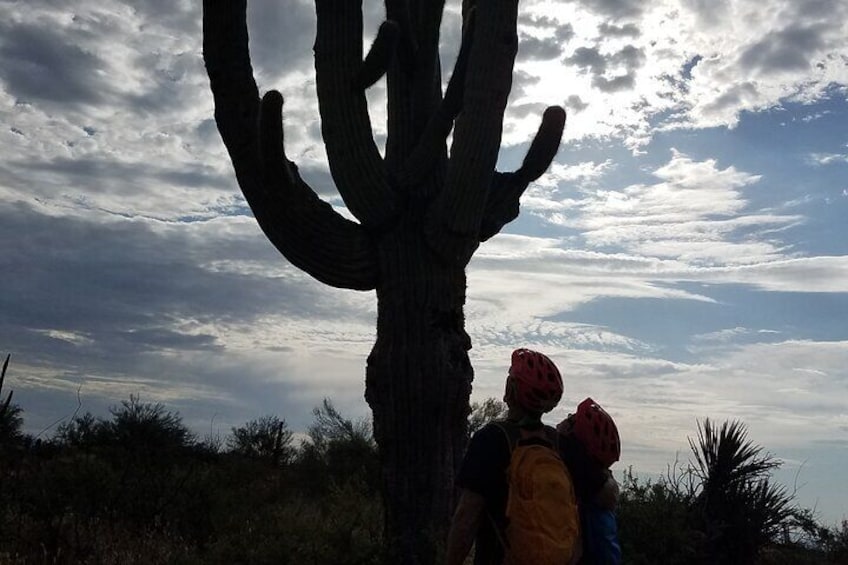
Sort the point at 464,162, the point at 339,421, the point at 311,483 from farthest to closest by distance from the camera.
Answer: the point at 339,421 < the point at 311,483 < the point at 464,162

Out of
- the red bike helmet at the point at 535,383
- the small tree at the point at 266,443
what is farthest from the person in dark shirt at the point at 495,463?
the small tree at the point at 266,443

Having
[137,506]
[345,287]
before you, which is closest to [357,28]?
[345,287]

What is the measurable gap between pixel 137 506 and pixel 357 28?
6743 mm

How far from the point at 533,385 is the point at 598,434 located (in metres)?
0.37

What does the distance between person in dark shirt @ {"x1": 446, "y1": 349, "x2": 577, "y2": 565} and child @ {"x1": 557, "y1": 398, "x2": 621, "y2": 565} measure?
119 millimetres

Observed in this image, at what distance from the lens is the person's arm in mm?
3412

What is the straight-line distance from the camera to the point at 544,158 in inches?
335

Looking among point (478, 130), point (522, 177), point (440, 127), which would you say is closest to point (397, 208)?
point (440, 127)

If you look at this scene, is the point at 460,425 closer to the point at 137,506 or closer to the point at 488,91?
the point at 488,91

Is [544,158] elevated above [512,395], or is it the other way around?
[544,158]

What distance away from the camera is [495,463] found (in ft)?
11.3

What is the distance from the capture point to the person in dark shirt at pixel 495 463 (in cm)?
343

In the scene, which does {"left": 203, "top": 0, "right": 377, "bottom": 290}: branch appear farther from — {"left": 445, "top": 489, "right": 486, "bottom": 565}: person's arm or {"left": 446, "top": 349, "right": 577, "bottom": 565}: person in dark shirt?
{"left": 445, "top": 489, "right": 486, "bottom": 565}: person's arm

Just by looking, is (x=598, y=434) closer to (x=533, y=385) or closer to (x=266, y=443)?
(x=533, y=385)
